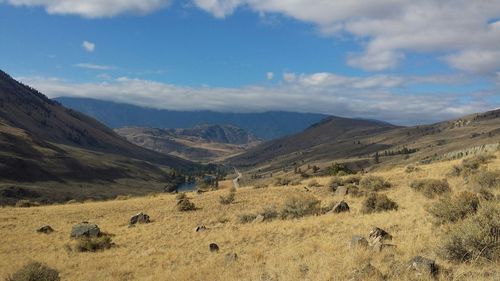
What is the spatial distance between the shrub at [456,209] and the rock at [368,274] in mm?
6167

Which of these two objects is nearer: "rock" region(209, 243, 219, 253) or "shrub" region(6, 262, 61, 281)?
"shrub" region(6, 262, 61, 281)

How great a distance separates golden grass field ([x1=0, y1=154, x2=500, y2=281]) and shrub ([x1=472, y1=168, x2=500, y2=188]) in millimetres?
1457

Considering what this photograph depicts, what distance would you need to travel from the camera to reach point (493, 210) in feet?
41.4

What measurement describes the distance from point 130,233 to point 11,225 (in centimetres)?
1228

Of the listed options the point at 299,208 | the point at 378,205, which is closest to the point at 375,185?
the point at 299,208

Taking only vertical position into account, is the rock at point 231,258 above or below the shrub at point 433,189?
below

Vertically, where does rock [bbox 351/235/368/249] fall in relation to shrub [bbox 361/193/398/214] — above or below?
above

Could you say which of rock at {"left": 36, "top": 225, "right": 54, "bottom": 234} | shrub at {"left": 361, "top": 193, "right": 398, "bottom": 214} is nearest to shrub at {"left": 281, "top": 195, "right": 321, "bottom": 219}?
shrub at {"left": 361, "top": 193, "right": 398, "bottom": 214}

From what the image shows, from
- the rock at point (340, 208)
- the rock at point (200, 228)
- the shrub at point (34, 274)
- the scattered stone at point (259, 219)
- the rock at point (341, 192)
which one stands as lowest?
the rock at point (200, 228)

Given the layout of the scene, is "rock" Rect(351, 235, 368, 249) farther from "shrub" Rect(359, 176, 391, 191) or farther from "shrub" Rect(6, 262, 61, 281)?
"shrub" Rect(359, 176, 391, 191)

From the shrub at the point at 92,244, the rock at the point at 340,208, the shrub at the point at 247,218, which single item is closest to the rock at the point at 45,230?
the shrub at the point at 92,244

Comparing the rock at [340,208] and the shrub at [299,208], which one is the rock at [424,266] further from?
the shrub at [299,208]

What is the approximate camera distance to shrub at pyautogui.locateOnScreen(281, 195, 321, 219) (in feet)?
86.9

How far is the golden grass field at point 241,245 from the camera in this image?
1314cm
